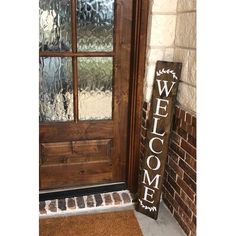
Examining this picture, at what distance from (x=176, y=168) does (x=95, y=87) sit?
2.49 ft

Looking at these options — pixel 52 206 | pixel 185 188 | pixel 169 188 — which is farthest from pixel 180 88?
pixel 52 206

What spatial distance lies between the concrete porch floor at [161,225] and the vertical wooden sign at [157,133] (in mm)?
44

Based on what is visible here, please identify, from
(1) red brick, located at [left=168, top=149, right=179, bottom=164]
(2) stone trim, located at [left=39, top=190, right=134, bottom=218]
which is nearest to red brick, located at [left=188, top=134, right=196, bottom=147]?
(1) red brick, located at [left=168, top=149, right=179, bottom=164]

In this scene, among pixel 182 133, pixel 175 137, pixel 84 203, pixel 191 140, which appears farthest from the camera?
pixel 84 203

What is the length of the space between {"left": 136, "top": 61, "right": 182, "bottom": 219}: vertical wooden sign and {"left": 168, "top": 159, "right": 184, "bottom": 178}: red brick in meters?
0.09

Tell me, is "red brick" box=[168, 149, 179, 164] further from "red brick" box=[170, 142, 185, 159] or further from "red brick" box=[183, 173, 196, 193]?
"red brick" box=[183, 173, 196, 193]

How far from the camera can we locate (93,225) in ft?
6.28

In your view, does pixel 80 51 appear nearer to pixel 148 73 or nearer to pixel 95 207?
pixel 148 73

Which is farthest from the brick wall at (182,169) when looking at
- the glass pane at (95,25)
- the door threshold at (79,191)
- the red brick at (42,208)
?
the red brick at (42,208)

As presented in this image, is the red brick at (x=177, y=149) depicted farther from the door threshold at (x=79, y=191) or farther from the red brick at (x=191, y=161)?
the door threshold at (x=79, y=191)

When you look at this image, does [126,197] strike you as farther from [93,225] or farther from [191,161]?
[191,161]

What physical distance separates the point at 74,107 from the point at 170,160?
741 millimetres
